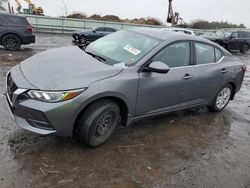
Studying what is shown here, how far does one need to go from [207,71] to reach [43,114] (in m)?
3.22

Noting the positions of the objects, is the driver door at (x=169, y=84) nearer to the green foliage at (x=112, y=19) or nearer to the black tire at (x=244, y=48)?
the black tire at (x=244, y=48)


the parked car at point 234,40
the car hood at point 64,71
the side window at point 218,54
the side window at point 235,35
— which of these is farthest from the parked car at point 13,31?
the side window at point 235,35

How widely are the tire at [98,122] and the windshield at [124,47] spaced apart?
74 cm

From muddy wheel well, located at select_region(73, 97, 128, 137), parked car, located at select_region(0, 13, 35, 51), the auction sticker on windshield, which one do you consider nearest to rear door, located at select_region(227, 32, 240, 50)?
parked car, located at select_region(0, 13, 35, 51)

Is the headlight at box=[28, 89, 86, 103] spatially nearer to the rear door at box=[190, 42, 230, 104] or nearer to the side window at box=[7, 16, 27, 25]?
the rear door at box=[190, 42, 230, 104]

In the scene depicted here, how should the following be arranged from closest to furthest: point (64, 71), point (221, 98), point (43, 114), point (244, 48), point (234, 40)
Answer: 1. point (43, 114)
2. point (64, 71)
3. point (221, 98)
4. point (234, 40)
5. point (244, 48)

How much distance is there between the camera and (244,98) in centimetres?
754

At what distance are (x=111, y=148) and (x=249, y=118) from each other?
3.48 meters

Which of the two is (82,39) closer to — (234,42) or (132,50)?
(234,42)

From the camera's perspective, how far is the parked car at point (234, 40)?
20.1 m

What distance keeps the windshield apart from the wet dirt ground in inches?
47.4

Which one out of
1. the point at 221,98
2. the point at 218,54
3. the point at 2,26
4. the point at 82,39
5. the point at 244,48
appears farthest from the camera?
the point at 244,48

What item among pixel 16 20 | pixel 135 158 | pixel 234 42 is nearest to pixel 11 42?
pixel 16 20

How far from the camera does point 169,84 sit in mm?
4512
